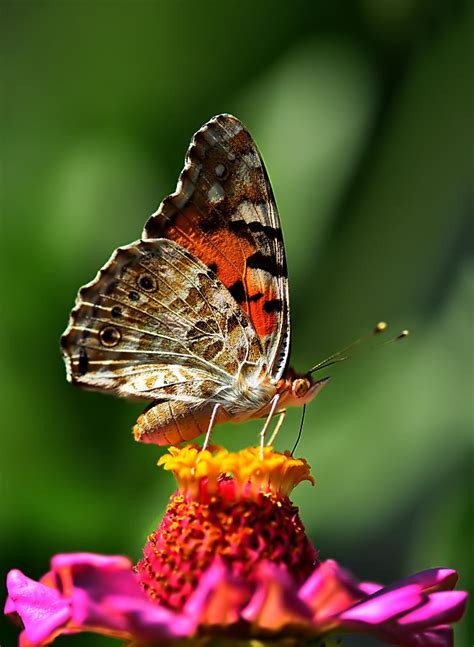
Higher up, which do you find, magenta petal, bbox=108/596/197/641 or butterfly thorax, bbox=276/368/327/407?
butterfly thorax, bbox=276/368/327/407

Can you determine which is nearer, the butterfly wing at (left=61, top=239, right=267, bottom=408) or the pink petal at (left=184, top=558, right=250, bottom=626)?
the pink petal at (left=184, top=558, right=250, bottom=626)

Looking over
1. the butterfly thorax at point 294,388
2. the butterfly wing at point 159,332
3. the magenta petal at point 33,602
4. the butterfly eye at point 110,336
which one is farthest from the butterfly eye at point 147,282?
the magenta petal at point 33,602

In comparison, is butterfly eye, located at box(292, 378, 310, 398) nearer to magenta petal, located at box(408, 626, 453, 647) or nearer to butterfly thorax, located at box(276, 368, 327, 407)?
butterfly thorax, located at box(276, 368, 327, 407)

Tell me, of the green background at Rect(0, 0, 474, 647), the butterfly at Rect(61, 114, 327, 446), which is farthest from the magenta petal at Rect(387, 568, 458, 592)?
the green background at Rect(0, 0, 474, 647)

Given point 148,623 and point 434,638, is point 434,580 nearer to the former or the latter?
point 434,638

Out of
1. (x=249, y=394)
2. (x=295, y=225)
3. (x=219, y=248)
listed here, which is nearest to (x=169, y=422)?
(x=249, y=394)

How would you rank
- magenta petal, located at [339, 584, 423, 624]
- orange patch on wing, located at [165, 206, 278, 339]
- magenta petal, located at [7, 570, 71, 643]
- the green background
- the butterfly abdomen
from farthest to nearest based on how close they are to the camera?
1. the green background
2. orange patch on wing, located at [165, 206, 278, 339]
3. the butterfly abdomen
4. magenta petal, located at [7, 570, 71, 643]
5. magenta petal, located at [339, 584, 423, 624]

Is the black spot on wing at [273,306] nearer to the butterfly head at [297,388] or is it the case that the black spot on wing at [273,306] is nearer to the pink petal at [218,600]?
the butterfly head at [297,388]

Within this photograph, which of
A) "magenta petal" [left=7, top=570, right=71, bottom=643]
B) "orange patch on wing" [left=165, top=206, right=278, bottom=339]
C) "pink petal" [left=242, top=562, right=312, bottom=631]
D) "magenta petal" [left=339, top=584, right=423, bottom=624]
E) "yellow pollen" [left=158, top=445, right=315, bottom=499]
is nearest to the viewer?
"pink petal" [left=242, top=562, right=312, bottom=631]
